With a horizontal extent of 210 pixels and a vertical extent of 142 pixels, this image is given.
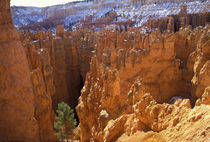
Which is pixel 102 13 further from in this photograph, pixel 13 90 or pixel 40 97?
pixel 13 90

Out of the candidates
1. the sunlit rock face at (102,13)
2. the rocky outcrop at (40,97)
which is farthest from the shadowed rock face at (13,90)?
the sunlit rock face at (102,13)

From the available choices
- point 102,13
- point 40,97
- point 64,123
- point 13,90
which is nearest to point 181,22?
point 40,97

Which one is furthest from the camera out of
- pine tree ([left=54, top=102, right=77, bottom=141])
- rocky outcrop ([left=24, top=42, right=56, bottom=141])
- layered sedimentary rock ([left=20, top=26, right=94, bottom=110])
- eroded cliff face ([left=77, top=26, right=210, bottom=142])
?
layered sedimentary rock ([left=20, top=26, right=94, bottom=110])

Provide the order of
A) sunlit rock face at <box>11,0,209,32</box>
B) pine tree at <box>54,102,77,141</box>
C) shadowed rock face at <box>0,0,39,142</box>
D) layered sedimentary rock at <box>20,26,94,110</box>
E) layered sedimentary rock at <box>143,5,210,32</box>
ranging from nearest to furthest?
shadowed rock face at <box>0,0,39,142</box>, pine tree at <box>54,102,77,141</box>, layered sedimentary rock at <box>20,26,94,110</box>, layered sedimentary rock at <box>143,5,210,32</box>, sunlit rock face at <box>11,0,209,32</box>

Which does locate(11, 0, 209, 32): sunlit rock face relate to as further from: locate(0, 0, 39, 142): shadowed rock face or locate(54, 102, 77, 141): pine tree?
locate(0, 0, 39, 142): shadowed rock face

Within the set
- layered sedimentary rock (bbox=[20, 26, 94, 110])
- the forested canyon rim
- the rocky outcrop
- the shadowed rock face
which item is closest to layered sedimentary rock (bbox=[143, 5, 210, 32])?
the forested canyon rim

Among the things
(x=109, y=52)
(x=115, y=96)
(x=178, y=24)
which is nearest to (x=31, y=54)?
(x=115, y=96)

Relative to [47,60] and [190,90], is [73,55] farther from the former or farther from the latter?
[190,90]
